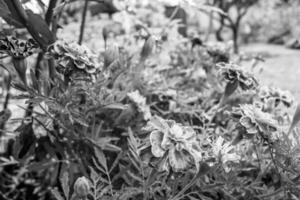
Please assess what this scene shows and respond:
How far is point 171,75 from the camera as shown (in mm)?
1485

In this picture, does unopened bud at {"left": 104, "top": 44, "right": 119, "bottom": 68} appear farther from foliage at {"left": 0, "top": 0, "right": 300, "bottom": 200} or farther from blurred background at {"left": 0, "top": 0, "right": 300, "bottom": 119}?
blurred background at {"left": 0, "top": 0, "right": 300, "bottom": 119}

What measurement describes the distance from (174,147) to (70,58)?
0.93 feet

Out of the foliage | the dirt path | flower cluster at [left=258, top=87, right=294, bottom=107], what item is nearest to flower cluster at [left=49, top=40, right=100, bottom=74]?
the foliage

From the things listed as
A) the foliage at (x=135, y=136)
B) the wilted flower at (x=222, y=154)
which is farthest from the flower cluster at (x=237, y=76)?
the wilted flower at (x=222, y=154)

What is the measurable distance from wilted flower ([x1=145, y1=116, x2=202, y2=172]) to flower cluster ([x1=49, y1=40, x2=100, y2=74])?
0.68ft

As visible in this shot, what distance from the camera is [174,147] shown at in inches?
25.0

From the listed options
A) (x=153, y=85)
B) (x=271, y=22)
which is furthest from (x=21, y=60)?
(x=271, y=22)

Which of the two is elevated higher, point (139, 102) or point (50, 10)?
point (50, 10)

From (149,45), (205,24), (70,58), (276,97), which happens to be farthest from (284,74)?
(205,24)

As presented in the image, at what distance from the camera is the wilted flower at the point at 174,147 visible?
0.63 meters

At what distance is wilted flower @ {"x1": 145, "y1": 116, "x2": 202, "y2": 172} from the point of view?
63 centimetres

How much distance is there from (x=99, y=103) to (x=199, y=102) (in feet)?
1.76

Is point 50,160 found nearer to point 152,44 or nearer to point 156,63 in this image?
point 152,44

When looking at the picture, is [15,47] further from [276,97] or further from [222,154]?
[276,97]
